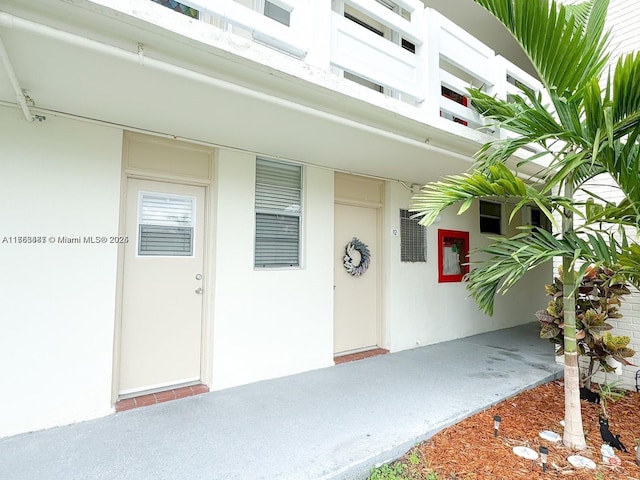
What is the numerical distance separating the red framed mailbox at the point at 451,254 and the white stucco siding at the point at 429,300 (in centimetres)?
11

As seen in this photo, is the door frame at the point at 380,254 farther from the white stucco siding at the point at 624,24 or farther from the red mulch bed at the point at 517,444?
the white stucco siding at the point at 624,24

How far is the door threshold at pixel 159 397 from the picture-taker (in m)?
3.43

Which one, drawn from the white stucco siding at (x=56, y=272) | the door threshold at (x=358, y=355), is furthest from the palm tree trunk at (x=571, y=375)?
the white stucco siding at (x=56, y=272)

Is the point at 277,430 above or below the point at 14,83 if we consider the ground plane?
below

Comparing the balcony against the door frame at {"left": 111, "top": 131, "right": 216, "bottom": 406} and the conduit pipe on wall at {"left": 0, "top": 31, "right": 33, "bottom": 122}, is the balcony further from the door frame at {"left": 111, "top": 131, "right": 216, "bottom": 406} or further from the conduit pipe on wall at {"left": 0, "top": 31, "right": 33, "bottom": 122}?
the door frame at {"left": 111, "top": 131, "right": 216, "bottom": 406}

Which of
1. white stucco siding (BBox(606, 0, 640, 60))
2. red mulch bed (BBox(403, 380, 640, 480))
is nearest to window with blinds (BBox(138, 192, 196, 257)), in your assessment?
red mulch bed (BBox(403, 380, 640, 480))

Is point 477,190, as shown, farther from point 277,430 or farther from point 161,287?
point 161,287

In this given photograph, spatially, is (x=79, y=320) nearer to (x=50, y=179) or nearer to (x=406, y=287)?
(x=50, y=179)

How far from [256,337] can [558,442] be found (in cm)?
308

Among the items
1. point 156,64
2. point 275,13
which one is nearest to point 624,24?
point 275,13

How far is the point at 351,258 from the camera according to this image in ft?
17.3

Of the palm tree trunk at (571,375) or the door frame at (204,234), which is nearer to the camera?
the palm tree trunk at (571,375)

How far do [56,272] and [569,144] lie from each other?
4.49 metres

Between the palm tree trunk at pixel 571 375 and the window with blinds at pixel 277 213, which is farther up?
the window with blinds at pixel 277 213
